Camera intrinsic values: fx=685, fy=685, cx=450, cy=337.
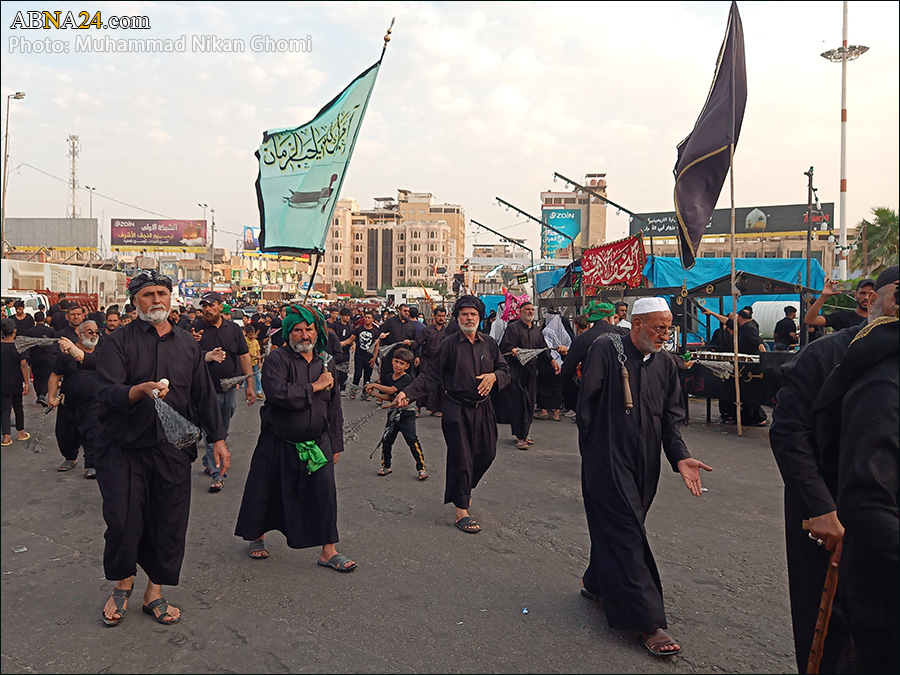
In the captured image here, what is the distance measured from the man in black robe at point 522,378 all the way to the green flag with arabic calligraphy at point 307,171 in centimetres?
314

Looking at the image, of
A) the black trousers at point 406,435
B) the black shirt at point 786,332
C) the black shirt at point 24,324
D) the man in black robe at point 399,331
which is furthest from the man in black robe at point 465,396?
the black shirt at point 24,324

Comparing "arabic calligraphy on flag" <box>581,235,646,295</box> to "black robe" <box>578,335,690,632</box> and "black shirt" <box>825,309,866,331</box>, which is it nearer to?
"black shirt" <box>825,309,866,331</box>

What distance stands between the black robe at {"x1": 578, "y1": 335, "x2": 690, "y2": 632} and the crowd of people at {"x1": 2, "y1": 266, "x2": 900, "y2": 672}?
0.03ft

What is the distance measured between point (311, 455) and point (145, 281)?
160 centimetres

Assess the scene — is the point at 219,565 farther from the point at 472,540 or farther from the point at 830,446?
the point at 830,446

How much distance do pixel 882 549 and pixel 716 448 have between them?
7.38 meters

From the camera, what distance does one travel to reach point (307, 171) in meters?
8.27

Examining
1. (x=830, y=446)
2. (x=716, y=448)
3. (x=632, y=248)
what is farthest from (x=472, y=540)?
(x=632, y=248)

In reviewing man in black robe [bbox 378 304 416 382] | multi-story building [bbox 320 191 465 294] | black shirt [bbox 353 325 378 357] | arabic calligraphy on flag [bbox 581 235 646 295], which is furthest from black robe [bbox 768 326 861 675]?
multi-story building [bbox 320 191 465 294]

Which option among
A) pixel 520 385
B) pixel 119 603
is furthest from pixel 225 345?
pixel 119 603

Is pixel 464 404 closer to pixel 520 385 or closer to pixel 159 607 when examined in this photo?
pixel 159 607

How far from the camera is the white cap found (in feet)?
13.1

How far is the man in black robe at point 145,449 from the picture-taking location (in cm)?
379

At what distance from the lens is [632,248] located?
1195cm
